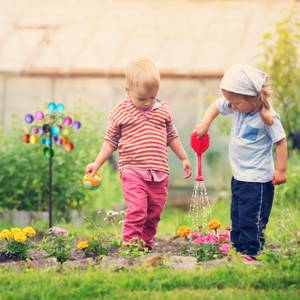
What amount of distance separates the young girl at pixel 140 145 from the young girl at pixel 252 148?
1.98 ft

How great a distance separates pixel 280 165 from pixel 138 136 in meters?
1.11

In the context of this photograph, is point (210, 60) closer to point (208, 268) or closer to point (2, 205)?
point (2, 205)

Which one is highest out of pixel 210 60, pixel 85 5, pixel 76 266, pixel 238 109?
pixel 85 5

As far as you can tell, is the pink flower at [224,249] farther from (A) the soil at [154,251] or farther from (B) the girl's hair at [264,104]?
(B) the girl's hair at [264,104]

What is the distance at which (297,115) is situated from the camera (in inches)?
447

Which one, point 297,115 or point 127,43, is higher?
point 127,43

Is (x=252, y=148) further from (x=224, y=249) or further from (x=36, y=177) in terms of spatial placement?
(x=36, y=177)

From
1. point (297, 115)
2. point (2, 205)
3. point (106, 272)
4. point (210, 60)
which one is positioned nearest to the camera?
point (106, 272)

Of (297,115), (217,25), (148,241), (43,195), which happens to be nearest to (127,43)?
(217,25)

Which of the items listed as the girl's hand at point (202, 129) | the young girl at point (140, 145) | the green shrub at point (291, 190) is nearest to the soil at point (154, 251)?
the young girl at point (140, 145)

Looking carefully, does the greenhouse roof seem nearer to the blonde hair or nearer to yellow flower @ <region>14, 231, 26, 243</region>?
the blonde hair

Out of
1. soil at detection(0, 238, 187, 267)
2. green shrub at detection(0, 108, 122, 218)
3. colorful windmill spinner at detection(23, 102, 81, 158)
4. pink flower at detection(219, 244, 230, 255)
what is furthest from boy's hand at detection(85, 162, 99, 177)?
green shrub at detection(0, 108, 122, 218)

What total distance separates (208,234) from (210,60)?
611 cm

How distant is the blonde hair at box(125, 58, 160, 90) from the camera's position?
6.84 m
